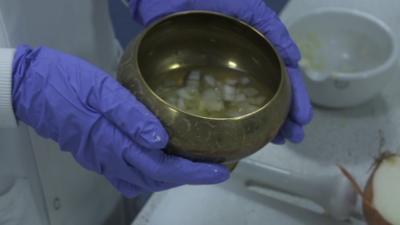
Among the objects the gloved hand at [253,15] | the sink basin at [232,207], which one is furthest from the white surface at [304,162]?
the gloved hand at [253,15]

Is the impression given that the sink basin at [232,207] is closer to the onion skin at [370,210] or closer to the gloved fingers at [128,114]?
the onion skin at [370,210]

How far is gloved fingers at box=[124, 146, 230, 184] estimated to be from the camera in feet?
1.69

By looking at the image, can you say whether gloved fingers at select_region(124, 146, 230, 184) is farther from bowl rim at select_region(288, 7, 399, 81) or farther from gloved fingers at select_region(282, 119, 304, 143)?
bowl rim at select_region(288, 7, 399, 81)

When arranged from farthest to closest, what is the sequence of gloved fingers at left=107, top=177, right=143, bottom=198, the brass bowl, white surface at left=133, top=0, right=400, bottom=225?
1. white surface at left=133, top=0, right=400, bottom=225
2. gloved fingers at left=107, top=177, right=143, bottom=198
3. the brass bowl

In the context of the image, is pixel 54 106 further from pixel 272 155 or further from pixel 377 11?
pixel 377 11

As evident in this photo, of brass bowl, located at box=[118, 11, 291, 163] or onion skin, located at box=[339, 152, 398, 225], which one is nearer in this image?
brass bowl, located at box=[118, 11, 291, 163]

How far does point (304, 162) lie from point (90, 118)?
1.06 ft

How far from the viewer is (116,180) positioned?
60 cm

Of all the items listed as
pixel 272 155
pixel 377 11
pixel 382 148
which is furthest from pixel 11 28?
pixel 377 11

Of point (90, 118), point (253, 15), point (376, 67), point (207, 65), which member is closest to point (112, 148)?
point (90, 118)

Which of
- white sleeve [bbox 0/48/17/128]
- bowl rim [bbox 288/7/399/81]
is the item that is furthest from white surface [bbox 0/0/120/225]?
bowl rim [bbox 288/7/399/81]

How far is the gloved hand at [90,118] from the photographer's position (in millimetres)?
520

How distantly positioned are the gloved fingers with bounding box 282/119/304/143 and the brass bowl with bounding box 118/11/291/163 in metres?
0.07

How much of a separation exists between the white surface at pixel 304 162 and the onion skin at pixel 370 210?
8 cm
